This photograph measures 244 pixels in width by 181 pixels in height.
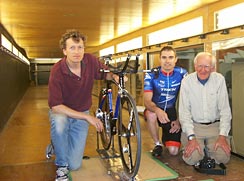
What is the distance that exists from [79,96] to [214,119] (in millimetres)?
1429

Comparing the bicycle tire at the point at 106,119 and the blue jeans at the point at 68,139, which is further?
the bicycle tire at the point at 106,119

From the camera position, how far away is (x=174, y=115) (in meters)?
3.62

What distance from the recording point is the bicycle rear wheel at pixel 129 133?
2.64 m

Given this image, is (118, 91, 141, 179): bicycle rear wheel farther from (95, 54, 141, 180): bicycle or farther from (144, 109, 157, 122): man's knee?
(144, 109, 157, 122): man's knee

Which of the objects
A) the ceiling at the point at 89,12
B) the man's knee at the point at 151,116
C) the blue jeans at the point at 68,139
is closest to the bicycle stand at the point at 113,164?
the blue jeans at the point at 68,139

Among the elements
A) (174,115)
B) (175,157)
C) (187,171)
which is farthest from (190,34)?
(187,171)

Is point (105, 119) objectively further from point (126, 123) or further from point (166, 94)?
point (166, 94)

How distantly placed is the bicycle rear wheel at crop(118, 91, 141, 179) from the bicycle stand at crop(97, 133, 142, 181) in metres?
0.08

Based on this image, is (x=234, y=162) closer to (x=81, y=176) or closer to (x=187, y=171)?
(x=187, y=171)

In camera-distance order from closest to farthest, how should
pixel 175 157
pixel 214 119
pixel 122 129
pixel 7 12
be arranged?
pixel 122 129 → pixel 214 119 → pixel 175 157 → pixel 7 12

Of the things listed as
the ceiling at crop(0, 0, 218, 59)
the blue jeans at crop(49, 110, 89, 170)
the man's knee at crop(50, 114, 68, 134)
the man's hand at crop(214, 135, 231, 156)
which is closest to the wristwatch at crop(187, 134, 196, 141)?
the man's hand at crop(214, 135, 231, 156)

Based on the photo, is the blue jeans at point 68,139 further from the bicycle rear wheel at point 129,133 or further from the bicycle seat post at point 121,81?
the bicycle seat post at point 121,81

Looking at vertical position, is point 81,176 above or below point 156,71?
below

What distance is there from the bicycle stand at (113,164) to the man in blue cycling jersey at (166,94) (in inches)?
18.7
